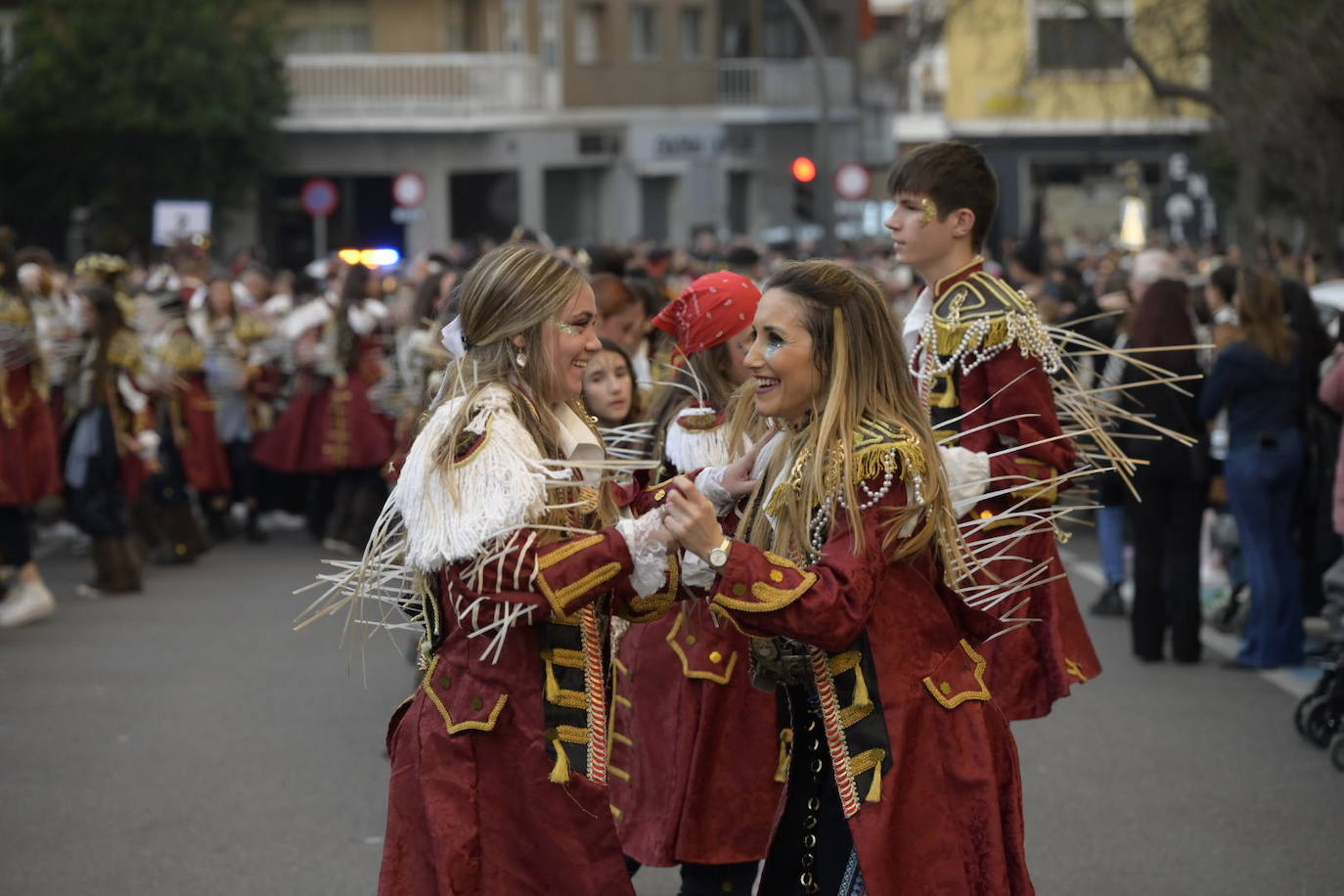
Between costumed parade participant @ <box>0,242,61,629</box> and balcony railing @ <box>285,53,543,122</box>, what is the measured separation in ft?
96.6

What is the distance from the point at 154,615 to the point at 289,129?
3012 cm

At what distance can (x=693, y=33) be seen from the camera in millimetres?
48469

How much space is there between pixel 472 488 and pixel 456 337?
509 mm

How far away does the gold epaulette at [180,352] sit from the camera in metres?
14.1

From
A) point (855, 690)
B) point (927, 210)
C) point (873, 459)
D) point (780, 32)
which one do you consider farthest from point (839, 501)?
point (780, 32)

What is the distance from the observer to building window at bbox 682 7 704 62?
158 feet

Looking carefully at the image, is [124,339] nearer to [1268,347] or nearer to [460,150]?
[1268,347]

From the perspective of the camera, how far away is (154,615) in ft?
38.4

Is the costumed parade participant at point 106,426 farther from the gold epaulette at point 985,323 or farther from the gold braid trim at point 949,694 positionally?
the gold braid trim at point 949,694

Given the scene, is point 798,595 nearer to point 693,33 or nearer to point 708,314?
point 708,314

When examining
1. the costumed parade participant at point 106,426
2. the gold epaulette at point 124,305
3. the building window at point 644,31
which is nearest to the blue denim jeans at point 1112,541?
the costumed parade participant at point 106,426

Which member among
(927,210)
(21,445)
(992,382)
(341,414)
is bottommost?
(341,414)

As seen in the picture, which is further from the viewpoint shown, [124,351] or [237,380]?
[237,380]

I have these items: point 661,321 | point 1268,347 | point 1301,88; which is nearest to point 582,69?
point 1301,88
